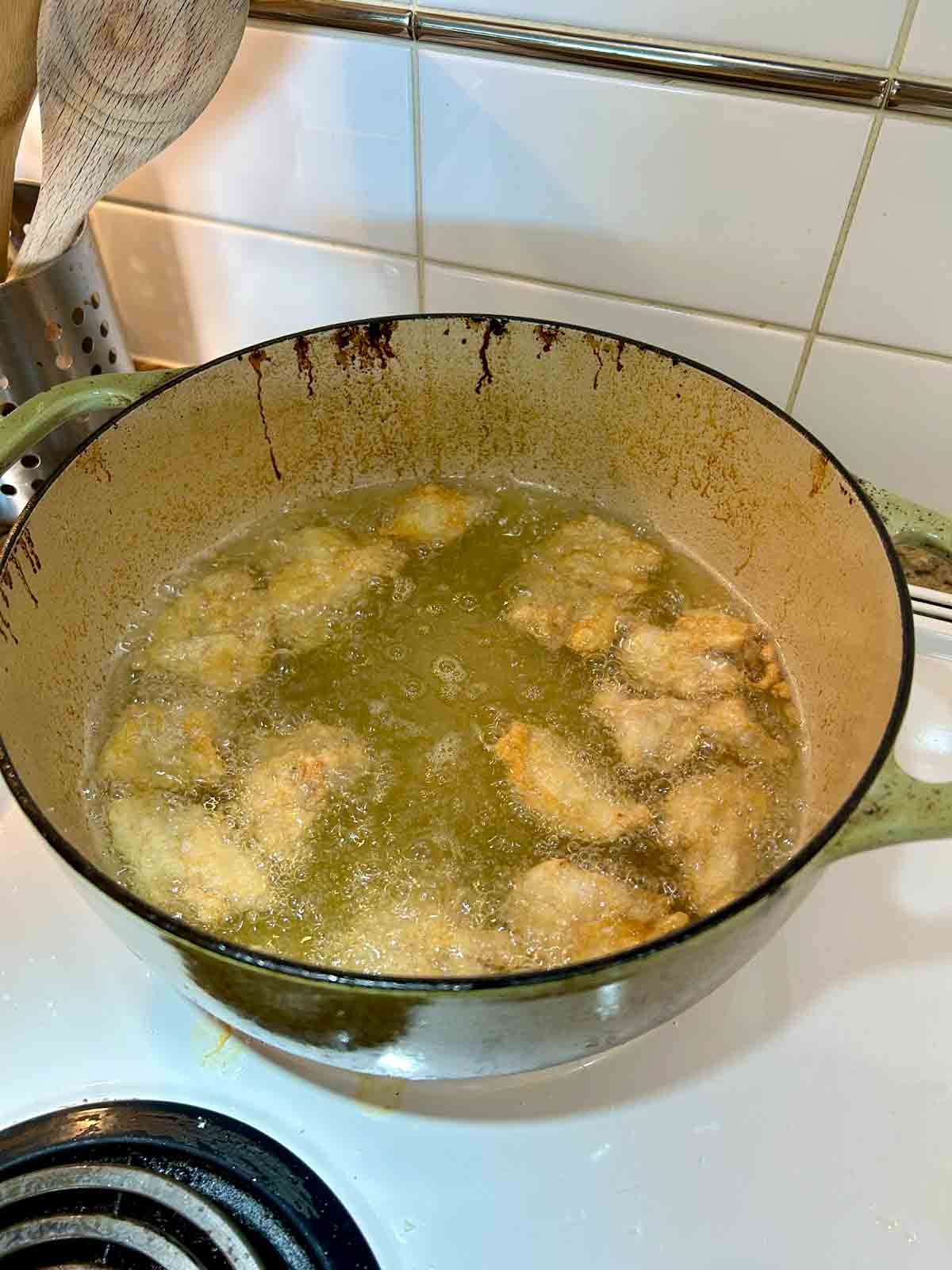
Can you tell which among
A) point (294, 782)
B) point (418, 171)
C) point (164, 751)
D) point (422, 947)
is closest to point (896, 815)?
point (422, 947)

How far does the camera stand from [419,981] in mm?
452

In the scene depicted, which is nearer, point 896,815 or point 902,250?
point 896,815

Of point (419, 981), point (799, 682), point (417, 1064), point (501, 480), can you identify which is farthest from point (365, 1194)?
point (501, 480)

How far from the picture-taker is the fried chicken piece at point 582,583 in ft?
2.75

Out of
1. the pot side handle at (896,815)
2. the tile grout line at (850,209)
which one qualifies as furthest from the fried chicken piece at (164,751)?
the tile grout line at (850,209)

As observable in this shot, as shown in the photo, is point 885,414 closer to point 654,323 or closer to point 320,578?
point 654,323

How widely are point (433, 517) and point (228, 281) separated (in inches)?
14.0

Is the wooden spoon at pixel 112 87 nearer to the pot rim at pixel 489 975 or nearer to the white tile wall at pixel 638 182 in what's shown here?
the white tile wall at pixel 638 182

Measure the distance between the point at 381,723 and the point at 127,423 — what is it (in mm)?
306

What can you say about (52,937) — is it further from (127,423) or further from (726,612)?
(726,612)

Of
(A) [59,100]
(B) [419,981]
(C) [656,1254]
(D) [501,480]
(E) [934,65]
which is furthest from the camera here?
(D) [501,480]

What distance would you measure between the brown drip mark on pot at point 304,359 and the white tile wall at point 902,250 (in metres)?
0.44

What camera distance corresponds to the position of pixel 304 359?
0.86 meters

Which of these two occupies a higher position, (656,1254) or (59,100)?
(59,100)
